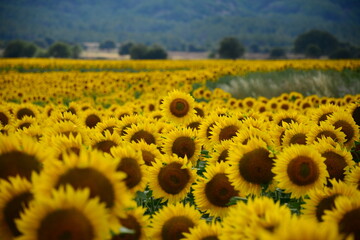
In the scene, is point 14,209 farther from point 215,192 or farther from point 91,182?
point 215,192

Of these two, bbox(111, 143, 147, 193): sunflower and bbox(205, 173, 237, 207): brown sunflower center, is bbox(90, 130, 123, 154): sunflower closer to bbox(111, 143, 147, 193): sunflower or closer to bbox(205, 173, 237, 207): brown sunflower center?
bbox(111, 143, 147, 193): sunflower

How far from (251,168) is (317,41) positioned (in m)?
146

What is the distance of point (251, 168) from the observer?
279cm

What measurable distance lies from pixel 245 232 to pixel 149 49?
366ft

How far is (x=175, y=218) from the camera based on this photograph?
252 cm

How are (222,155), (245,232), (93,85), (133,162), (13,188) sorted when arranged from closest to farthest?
(245,232), (13,188), (133,162), (222,155), (93,85)

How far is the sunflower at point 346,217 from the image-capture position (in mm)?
1944

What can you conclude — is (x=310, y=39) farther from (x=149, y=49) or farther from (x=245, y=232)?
(x=245, y=232)

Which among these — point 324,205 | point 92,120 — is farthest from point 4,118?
point 324,205

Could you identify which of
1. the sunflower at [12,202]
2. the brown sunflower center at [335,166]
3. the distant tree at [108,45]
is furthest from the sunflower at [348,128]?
the distant tree at [108,45]

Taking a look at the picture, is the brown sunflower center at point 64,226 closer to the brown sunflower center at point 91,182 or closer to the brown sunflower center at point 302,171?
the brown sunflower center at point 91,182

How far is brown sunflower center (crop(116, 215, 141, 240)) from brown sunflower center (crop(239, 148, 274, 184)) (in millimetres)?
873

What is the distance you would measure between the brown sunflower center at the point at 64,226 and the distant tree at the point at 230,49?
120 meters

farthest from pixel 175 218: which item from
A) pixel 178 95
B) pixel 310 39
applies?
pixel 310 39
